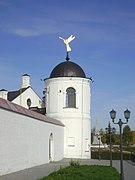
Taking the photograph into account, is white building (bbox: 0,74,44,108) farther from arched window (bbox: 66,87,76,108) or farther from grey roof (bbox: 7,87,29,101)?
arched window (bbox: 66,87,76,108)

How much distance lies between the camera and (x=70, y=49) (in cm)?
4281

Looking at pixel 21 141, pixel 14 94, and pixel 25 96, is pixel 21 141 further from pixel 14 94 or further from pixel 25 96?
pixel 14 94

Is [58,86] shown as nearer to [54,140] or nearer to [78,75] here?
[78,75]

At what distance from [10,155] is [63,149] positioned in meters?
19.1

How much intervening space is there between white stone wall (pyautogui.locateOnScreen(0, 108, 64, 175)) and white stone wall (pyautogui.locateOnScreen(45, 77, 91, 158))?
756 centimetres

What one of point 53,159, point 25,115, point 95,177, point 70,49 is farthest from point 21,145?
point 70,49

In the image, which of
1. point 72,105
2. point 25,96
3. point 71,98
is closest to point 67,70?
point 71,98

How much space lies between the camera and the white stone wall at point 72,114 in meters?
39.2

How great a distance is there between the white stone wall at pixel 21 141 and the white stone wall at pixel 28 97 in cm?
1795

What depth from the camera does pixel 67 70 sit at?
131ft

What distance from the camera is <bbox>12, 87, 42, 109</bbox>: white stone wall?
49.1 metres

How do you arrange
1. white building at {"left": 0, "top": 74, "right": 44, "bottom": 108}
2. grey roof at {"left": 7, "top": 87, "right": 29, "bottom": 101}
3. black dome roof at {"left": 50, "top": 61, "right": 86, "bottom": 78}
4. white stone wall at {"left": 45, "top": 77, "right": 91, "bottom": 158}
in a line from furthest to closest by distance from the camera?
grey roof at {"left": 7, "top": 87, "right": 29, "bottom": 101} → white building at {"left": 0, "top": 74, "right": 44, "bottom": 108} → black dome roof at {"left": 50, "top": 61, "right": 86, "bottom": 78} → white stone wall at {"left": 45, "top": 77, "right": 91, "bottom": 158}

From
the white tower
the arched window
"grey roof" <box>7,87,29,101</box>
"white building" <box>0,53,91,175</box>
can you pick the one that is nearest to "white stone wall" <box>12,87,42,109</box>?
"white building" <box>0,53,91,175</box>

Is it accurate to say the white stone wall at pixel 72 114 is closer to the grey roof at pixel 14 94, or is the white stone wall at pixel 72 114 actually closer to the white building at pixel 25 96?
the white building at pixel 25 96
